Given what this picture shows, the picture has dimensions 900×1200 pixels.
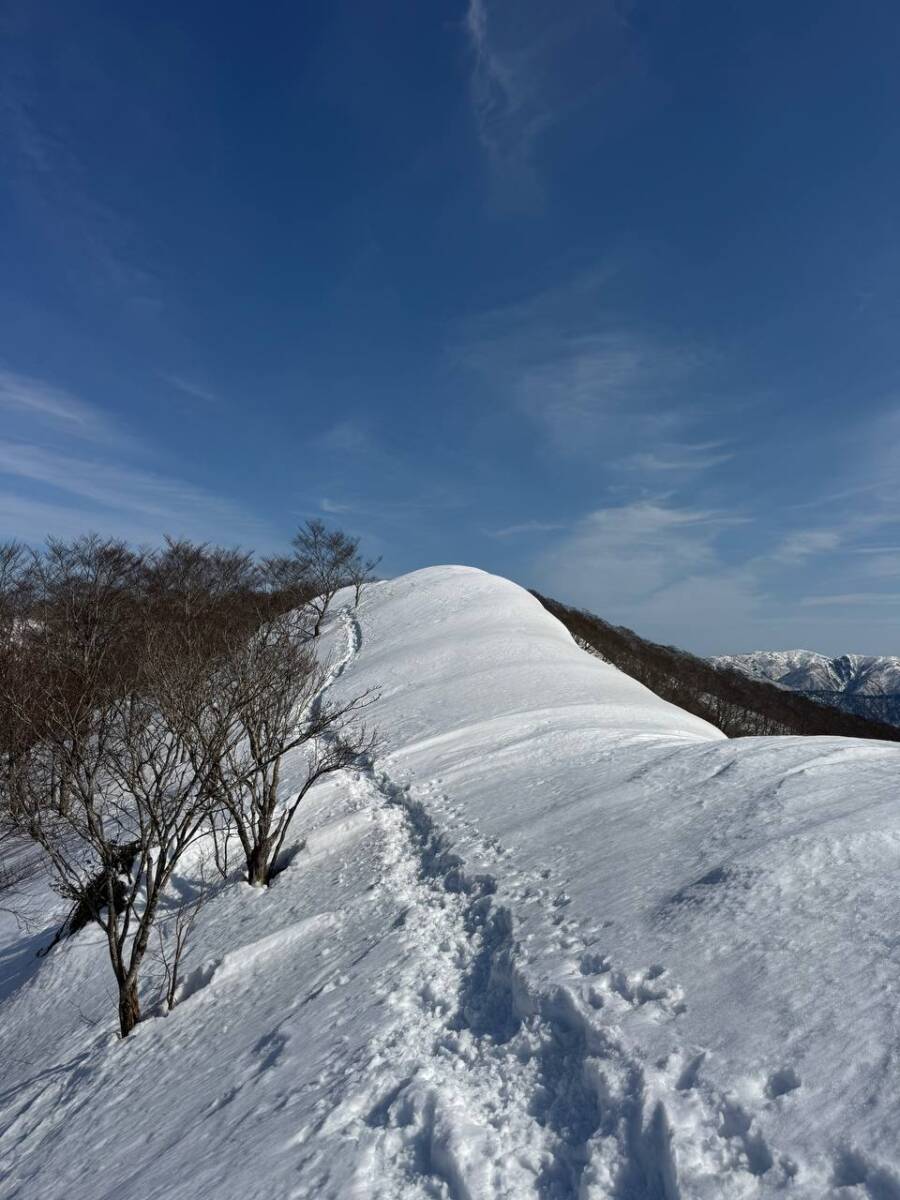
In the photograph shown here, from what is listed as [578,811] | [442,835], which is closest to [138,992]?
[442,835]

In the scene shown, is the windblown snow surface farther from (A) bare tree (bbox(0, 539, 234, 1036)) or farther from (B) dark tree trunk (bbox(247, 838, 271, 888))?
(A) bare tree (bbox(0, 539, 234, 1036))

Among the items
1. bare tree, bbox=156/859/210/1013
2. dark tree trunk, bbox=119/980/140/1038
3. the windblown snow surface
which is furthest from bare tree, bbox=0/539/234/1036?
the windblown snow surface

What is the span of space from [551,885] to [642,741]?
6.32m

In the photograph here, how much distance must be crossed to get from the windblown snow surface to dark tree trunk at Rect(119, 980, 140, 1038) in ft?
0.55

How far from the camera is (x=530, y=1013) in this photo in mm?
5277

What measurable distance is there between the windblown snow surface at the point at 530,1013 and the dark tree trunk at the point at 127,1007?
0.17 metres

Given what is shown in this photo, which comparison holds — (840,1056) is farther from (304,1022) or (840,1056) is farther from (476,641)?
(476,641)

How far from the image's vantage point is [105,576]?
112 ft

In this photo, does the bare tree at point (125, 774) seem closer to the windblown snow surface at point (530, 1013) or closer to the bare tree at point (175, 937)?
the bare tree at point (175, 937)

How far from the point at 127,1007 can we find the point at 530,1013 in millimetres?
5035

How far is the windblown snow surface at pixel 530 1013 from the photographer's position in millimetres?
3643

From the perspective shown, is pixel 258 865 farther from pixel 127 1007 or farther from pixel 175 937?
pixel 127 1007

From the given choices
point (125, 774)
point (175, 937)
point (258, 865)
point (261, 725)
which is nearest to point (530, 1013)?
point (125, 774)

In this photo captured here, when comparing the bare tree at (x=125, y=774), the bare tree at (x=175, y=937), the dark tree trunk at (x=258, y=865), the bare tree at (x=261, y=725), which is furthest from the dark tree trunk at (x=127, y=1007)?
the dark tree trunk at (x=258, y=865)
